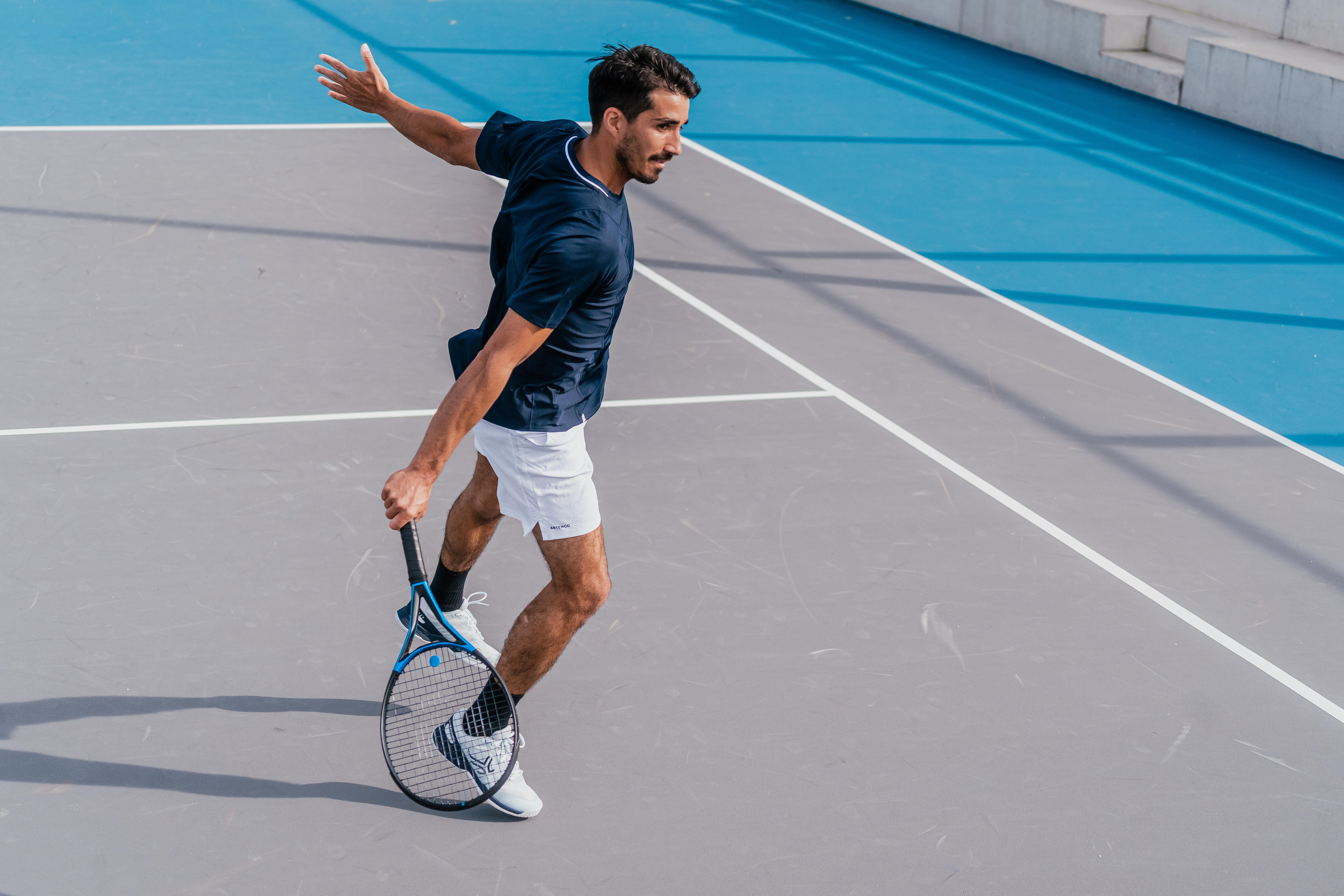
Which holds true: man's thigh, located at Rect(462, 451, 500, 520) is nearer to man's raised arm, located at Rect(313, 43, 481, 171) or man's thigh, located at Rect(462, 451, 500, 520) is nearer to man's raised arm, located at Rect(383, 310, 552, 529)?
man's raised arm, located at Rect(383, 310, 552, 529)

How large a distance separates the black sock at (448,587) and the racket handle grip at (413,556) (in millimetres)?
799

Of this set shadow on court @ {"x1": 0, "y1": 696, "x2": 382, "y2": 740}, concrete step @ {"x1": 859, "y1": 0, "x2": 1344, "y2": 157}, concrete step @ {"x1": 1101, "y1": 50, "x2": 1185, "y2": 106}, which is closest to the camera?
shadow on court @ {"x1": 0, "y1": 696, "x2": 382, "y2": 740}

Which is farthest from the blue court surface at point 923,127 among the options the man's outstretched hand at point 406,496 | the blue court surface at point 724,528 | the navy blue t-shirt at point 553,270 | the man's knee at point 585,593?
the man's outstretched hand at point 406,496

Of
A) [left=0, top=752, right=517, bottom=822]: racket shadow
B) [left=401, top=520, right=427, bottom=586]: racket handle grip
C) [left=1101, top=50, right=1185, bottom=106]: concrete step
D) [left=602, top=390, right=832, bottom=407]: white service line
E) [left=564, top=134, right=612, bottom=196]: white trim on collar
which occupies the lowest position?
[left=0, top=752, right=517, bottom=822]: racket shadow

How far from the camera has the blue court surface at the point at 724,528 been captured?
355cm

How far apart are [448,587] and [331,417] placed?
1870 millimetres

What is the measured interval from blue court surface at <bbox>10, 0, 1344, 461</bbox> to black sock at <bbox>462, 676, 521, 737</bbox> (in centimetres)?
435

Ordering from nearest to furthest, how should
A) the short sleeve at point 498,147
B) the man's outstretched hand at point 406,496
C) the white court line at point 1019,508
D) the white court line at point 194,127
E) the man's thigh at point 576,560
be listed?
the man's outstretched hand at point 406,496, the man's thigh at point 576,560, the short sleeve at point 498,147, the white court line at point 1019,508, the white court line at point 194,127

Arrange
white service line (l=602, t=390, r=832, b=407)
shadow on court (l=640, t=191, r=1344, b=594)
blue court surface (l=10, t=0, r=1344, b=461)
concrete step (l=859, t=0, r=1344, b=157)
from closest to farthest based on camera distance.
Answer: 1. shadow on court (l=640, t=191, r=1344, b=594)
2. white service line (l=602, t=390, r=832, b=407)
3. blue court surface (l=10, t=0, r=1344, b=461)
4. concrete step (l=859, t=0, r=1344, b=157)

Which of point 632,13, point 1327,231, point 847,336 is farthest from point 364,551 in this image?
point 632,13

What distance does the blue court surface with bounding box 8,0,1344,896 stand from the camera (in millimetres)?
3549

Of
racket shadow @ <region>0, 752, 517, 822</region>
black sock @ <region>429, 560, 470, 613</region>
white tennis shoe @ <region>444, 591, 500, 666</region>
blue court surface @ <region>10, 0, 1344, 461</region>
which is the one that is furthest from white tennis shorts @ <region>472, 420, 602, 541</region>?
blue court surface @ <region>10, 0, 1344, 461</region>

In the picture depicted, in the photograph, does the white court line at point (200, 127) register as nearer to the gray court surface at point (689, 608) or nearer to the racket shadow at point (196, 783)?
the gray court surface at point (689, 608)

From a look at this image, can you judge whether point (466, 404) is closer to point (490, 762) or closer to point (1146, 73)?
point (490, 762)
